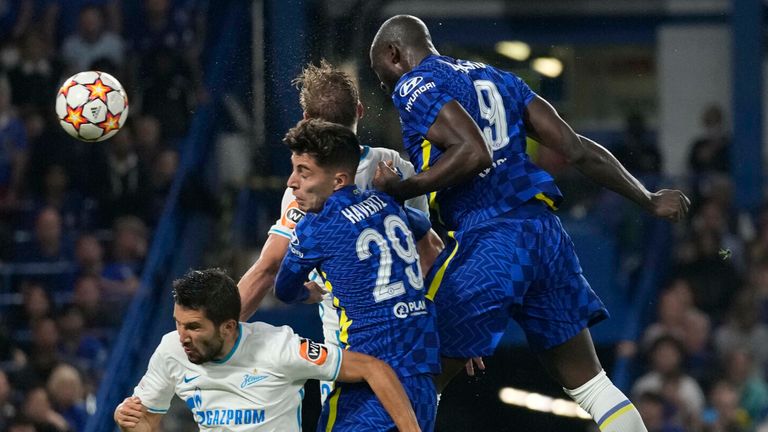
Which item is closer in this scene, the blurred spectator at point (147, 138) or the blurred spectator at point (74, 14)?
the blurred spectator at point (147, 138)

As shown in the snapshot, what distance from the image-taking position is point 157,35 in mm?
11609

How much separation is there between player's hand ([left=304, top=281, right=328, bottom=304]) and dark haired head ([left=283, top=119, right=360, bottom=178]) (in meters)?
0.58

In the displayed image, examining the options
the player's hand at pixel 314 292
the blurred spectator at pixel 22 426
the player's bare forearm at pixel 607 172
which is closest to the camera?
the player's hand at pixel 314 292

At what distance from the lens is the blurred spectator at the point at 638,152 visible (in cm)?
1136

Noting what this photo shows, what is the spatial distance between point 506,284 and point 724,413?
5.39 meters

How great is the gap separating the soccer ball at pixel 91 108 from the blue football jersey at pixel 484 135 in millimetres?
1773

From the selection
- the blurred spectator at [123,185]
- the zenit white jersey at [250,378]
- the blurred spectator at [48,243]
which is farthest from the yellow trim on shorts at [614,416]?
the blurred spectator at [48,243]

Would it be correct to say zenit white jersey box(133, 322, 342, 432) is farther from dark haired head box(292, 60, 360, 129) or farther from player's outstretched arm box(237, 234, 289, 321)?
dark haired head box(292, 60, 360, 129)

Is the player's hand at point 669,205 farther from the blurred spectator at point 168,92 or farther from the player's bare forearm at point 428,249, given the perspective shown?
the blurred spectator at point 168,92

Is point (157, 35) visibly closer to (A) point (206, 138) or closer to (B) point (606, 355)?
(A) point (206, 138)

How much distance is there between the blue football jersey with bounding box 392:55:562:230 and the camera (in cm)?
503

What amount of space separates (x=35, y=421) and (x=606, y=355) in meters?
4.54

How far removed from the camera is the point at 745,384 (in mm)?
10172

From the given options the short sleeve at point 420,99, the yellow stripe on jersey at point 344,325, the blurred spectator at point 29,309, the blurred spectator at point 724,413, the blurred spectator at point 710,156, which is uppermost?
the short sleeve at point 420,99
